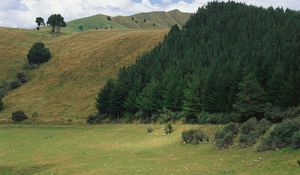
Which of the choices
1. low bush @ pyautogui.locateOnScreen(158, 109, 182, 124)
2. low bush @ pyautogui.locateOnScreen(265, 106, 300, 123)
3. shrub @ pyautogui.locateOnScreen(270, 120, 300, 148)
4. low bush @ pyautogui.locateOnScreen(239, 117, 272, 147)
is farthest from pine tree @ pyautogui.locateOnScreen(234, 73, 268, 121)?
shrub @ pyautogui.locateOnScreen(270, 120, 300, 148)

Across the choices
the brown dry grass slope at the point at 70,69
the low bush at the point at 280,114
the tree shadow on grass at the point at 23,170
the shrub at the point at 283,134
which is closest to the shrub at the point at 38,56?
the brown dry grass slope at the point at 70,69

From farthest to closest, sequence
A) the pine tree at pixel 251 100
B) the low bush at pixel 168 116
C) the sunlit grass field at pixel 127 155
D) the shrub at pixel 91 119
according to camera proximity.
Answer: the shrub at pixel 91 119, the low bush at pixel 168 116, the pine tree at pixel 251 100, the sunlit grass field at pixel 127 155

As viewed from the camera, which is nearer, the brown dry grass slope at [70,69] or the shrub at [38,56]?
the brown dry grass slope at [70,69]

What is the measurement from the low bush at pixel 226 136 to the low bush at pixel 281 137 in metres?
4.63

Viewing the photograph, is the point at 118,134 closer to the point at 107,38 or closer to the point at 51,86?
the point at 51,86

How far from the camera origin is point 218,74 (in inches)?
2559

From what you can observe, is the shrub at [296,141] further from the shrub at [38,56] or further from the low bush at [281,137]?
the shrub at [38,56]

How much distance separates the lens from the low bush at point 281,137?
117ft

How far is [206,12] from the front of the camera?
128 meters

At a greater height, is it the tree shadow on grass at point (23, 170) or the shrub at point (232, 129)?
the shrub at point (232, 129)

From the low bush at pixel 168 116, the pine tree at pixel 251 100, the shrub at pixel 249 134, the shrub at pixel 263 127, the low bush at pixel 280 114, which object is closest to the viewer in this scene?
the shrub at pixel 249 134

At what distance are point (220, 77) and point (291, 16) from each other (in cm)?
5015

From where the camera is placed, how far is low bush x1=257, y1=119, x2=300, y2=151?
117 ft

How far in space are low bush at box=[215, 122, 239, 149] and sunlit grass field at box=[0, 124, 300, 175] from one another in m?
0.83
